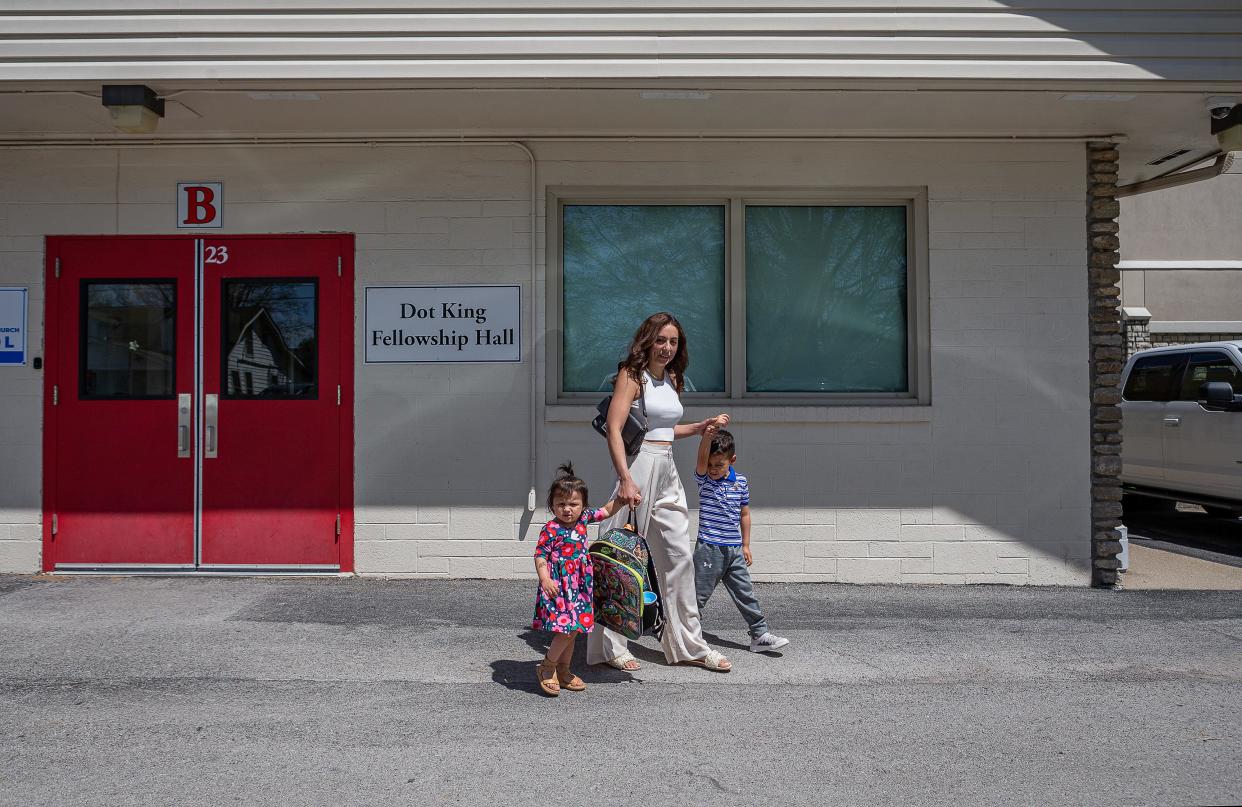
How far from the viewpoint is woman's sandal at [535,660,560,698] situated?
455 centimetres

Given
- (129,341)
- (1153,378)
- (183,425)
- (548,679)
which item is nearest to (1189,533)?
(1153,378)

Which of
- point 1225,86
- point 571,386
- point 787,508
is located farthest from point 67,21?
point 1225,86

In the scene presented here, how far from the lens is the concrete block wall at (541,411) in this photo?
23.2 ft

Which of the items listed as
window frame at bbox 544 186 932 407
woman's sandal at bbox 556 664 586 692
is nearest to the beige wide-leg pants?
woman's sandal at bbox 556 664 586 692

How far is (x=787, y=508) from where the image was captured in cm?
708

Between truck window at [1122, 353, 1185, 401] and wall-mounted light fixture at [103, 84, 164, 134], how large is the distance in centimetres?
955

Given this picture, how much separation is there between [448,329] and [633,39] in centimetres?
241

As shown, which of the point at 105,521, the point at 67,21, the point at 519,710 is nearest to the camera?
the point at 519,710

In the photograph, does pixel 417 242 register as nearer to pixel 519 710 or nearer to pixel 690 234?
pixel 690 234

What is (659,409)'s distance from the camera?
192 inches

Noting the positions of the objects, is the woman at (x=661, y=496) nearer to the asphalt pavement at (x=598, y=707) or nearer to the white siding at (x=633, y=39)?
the asphalt pavement at (x=598, y=707)

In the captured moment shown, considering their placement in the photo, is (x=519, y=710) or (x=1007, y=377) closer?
(x=519, y=710)

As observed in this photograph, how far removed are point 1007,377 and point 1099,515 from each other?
3.90ft

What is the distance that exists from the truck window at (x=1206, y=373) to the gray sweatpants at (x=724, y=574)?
21.1ft
